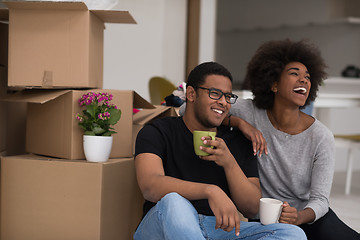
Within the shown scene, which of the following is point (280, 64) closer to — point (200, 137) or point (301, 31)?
point (200, 137)

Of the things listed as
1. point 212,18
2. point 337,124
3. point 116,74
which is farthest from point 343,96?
point 116,74

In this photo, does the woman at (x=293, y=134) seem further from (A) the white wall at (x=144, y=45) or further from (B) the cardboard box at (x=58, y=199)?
(A) the white wall at (x=144, y=45)

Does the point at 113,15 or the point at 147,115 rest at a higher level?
the point at 113,15

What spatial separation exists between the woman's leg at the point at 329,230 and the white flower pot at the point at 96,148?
32.2 inches

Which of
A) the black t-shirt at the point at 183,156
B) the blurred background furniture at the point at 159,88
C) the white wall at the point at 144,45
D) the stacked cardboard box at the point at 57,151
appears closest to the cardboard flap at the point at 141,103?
the stacked cardboard box at the point at 57,151

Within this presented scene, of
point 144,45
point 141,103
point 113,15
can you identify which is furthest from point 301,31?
point 113,15

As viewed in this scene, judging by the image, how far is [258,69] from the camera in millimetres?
2164

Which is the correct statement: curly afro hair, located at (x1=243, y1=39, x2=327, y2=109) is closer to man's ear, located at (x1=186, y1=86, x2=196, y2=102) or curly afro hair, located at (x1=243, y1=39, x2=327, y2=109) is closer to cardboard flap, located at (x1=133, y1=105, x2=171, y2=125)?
man's ear, located at (x1=186, y1=86, x2=196, y2=102)

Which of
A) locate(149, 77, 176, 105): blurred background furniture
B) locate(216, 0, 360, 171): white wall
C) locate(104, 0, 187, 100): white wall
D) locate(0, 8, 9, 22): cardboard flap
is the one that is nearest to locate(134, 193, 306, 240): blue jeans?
locate(0, 8, 9, 22): cardboard flap

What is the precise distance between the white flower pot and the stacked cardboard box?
0.11ft

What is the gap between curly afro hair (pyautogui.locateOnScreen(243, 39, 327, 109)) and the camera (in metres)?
2.07

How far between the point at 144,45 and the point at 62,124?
10.4ft

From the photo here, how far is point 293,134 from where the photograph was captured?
200 cm

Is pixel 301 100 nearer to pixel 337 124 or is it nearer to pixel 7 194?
pixel 7 194
